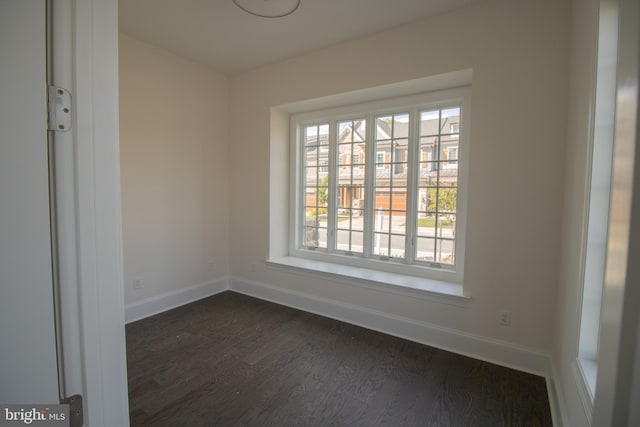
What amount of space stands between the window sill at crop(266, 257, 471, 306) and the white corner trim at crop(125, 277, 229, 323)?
83 cm

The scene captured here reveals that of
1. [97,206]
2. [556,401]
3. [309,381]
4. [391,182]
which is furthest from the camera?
[391,182]

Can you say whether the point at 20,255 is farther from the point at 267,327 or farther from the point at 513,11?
the point at 513,11

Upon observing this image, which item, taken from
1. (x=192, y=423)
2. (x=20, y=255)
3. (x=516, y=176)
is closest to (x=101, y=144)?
(x=20, y=255)

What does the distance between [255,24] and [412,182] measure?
6.92ft

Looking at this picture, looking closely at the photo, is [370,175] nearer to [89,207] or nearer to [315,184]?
[315,184]

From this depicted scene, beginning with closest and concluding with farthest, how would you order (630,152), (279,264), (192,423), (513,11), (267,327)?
(630,152), (192,423), (513,11), (267,327), (279,264)

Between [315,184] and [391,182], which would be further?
[315,184]

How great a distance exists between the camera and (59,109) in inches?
22.6

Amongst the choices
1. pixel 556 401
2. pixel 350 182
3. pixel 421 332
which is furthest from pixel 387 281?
pixel 556 401

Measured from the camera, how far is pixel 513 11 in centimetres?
216

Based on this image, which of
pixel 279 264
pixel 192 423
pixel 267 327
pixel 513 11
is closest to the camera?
pixel 192 423

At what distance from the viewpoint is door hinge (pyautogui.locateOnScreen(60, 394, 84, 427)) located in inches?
24.0

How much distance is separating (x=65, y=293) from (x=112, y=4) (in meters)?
0.65

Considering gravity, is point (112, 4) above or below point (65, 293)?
above
